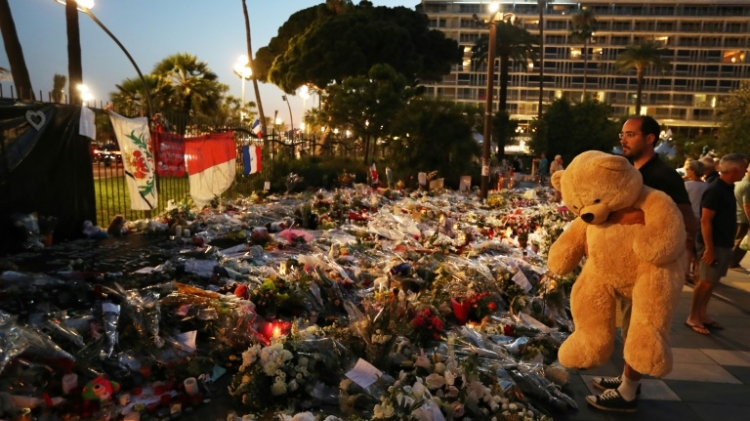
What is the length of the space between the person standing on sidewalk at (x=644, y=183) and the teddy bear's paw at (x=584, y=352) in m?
0.20

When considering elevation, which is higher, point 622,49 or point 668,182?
point 622,49

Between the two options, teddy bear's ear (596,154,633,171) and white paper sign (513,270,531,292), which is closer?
teddy bear's ear (596,154,633,171)

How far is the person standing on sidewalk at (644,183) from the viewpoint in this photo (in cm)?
351

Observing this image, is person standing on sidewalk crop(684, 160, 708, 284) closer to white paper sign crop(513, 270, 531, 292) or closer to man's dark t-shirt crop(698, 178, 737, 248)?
man's dark t-shirt crop(698, 178, 737, 248)

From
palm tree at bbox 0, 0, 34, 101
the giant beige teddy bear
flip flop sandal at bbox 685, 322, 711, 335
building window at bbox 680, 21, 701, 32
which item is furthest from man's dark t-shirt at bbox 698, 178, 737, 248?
building window at bbox 680, 21, 701, 32

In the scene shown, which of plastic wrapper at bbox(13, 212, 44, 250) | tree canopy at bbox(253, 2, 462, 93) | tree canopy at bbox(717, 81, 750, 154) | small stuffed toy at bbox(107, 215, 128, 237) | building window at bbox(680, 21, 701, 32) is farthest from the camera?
building window at bbox(680, 21, 701, 32)

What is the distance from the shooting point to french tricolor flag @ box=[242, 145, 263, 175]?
1355 cm

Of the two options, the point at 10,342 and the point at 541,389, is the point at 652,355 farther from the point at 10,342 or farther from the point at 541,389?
the point at 10,342

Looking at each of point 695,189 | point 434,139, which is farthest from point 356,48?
point 695,189

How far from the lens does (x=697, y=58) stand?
72625mm

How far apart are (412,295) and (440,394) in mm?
1765

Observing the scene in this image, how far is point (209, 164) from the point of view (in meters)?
11.1

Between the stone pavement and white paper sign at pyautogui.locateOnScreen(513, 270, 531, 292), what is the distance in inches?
40.5

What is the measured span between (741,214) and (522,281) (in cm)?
434
